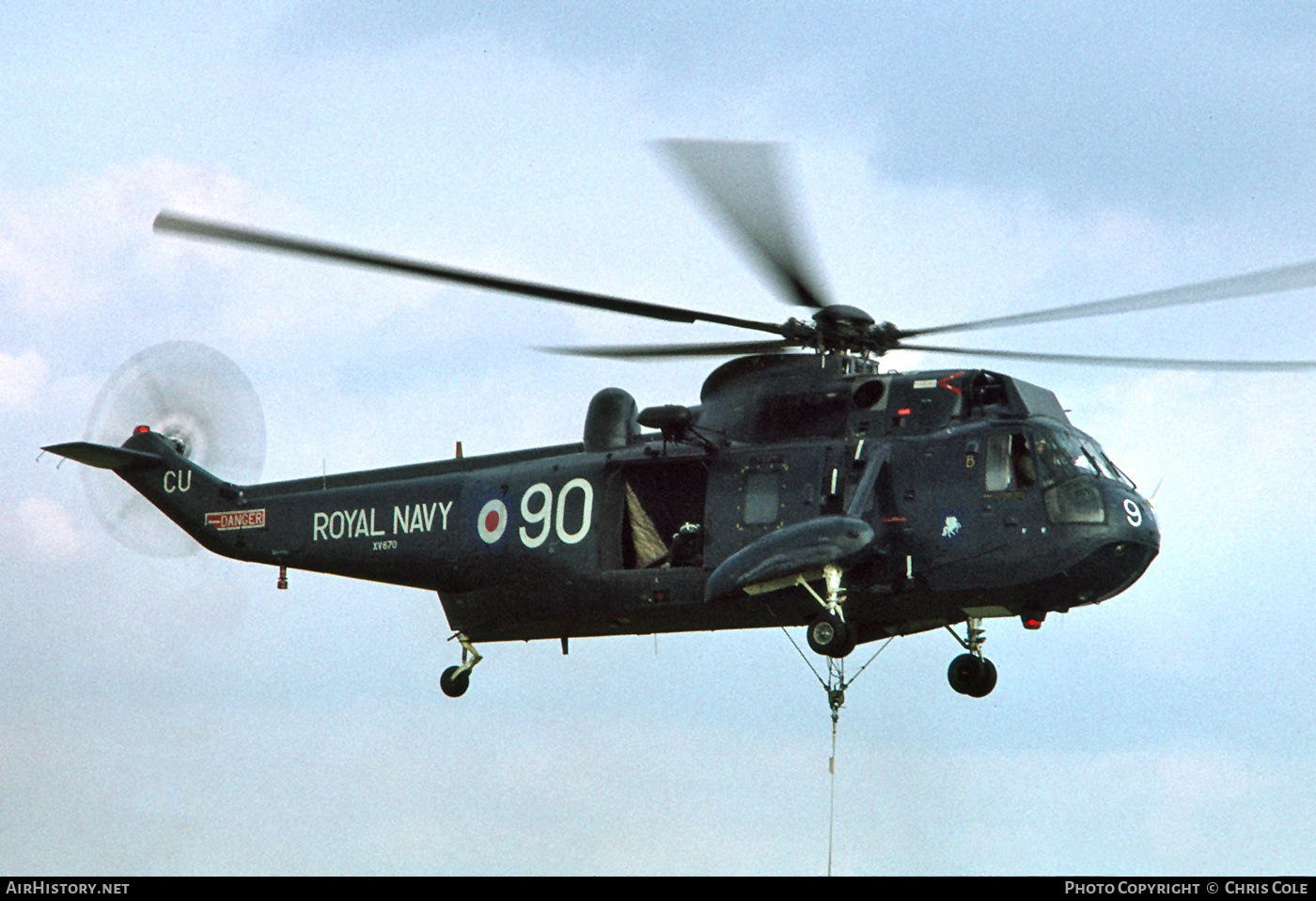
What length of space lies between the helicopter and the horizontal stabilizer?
4.02 metres

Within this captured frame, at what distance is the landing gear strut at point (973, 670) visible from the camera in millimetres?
21781

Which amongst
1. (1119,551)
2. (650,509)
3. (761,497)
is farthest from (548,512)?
(1119,551)

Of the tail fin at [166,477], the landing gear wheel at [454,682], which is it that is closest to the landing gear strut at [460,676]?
the landing gear wheel at [454,682]

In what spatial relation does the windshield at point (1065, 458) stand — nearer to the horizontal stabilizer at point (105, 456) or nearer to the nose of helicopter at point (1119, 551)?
the nose of helicopter at point (1119, 551)

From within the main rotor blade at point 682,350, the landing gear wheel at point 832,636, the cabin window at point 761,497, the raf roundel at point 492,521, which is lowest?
the landing gear wheel at point 832,636

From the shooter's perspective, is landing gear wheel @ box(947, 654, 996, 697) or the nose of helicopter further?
landing gear wheel @ box(947, 654, 996, 697)

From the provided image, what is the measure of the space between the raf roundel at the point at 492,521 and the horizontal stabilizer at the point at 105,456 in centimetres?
696

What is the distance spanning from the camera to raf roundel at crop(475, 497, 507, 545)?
23484mm

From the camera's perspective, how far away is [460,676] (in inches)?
964

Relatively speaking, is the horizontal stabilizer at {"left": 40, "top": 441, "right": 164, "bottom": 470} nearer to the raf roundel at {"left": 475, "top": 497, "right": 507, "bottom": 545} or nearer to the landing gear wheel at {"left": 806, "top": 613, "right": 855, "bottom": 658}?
the raf roundel at {"left": 475, "top": 497, "right": 507, "bottom": 545}

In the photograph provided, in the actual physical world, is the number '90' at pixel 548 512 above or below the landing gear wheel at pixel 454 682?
above

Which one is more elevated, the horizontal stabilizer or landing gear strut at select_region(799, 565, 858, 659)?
the horizontal stabilizer

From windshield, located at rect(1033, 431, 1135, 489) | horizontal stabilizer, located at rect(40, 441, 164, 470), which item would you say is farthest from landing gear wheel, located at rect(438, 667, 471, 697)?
windshield, located at rect(1033, 431, 1135, 489)

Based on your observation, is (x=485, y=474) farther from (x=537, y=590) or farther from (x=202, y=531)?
(x=202, y=531)
